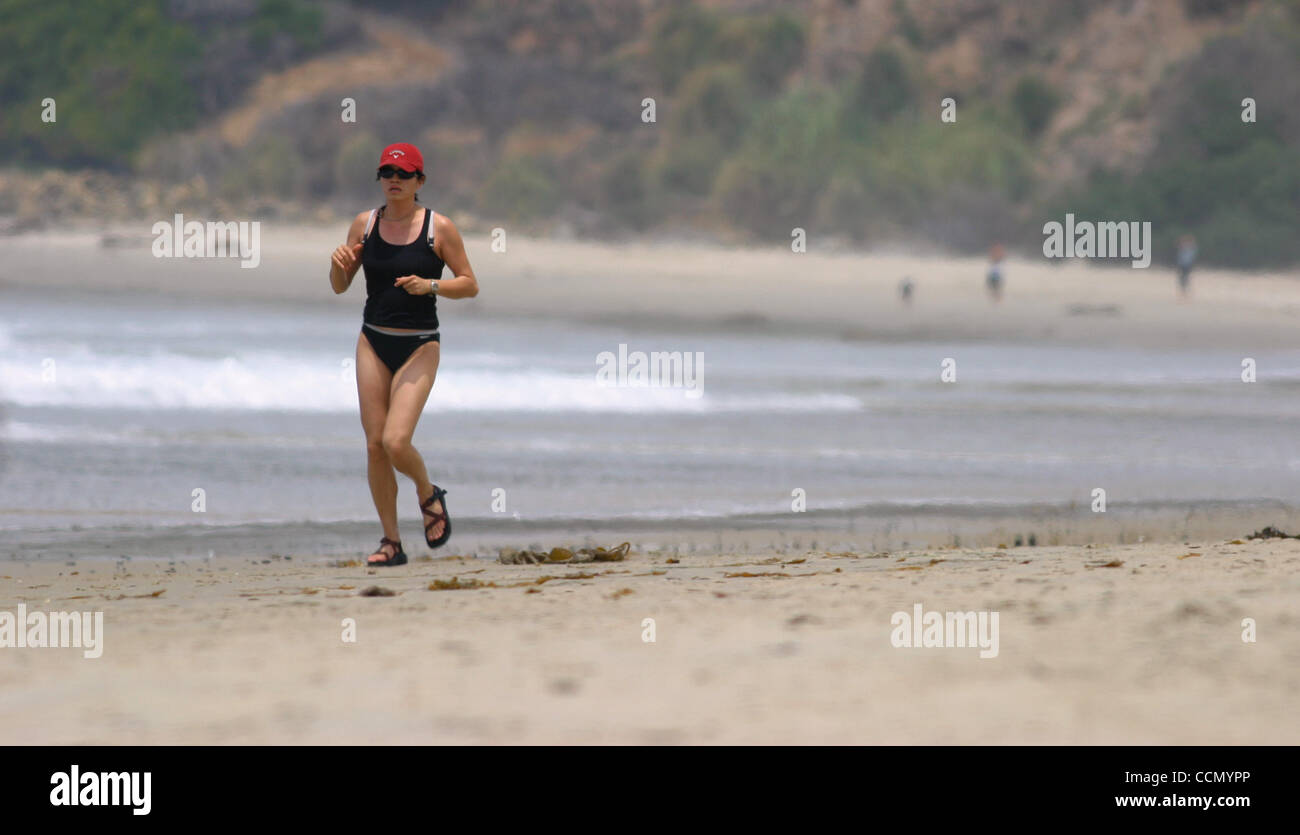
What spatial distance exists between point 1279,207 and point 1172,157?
13.5 ft

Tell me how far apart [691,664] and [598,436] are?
7625mm

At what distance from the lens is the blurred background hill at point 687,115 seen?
39.0 metres

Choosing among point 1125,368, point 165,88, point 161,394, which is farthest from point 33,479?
point 165,88

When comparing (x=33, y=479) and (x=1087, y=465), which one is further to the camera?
(x=1087, y=465)

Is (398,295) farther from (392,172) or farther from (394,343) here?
(392,172)

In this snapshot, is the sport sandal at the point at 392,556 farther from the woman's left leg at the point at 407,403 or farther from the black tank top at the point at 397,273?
the black tank top at the point at 397,273

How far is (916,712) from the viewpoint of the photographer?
11.9ft

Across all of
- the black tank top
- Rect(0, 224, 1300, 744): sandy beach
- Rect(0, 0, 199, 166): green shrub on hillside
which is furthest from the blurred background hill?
the black tank top

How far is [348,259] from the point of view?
6059 mm

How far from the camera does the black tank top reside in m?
6.10

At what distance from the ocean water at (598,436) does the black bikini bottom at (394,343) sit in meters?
1.45

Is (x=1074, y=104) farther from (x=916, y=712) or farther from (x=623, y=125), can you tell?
(x=916, y=712)

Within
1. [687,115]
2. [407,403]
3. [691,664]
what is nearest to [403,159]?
[407,403]

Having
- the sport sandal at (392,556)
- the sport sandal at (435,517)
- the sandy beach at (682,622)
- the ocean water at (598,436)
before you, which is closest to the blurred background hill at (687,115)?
the ocean water at (598,436)
